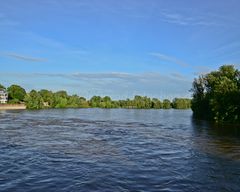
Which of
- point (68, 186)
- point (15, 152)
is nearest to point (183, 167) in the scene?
point (68, 186)

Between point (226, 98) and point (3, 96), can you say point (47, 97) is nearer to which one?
point (3, 96)

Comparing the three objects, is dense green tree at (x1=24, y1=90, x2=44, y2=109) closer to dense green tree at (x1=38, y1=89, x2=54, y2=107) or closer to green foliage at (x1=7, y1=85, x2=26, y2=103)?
dense green tree at (x1=38, y1=89, x2=54, y2=107)

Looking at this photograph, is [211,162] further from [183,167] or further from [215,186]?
[215,186]

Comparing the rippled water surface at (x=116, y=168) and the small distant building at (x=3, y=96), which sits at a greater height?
the small distant building at (x=3, y=96)

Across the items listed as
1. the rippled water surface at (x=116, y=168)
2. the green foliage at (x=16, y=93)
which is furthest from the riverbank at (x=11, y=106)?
the rippled water surface at (x=116, y=168)

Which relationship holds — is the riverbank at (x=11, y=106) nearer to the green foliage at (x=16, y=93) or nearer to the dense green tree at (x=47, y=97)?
the green foliage at (x=16, y=93)

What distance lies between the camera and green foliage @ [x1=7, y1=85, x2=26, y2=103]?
177m

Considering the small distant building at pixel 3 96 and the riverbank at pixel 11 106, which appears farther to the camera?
the small distant building at pixel 3 96

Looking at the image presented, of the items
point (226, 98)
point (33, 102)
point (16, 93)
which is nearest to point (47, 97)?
point (16, 93)

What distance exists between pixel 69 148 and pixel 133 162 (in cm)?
721

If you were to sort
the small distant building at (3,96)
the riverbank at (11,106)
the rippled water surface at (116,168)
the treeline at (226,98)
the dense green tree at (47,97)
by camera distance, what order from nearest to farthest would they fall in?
the rippled water surface at (116,168), the treeline at (226,98), the riverbank at (11,106), the small distant building at (3,96), the dense green tree at (47,97)

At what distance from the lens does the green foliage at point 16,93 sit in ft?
580

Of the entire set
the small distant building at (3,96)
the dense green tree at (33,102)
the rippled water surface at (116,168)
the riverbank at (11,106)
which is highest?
the small distant building at (3,96)

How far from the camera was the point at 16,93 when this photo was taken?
580 feet
